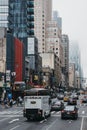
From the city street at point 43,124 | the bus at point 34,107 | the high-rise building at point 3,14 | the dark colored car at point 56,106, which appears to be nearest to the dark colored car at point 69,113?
the city street at point 43,124

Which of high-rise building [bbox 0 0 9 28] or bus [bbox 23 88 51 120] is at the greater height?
high-rise building [bbox 0 0 9 28]

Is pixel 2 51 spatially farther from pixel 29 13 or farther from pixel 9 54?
pixel 29 13

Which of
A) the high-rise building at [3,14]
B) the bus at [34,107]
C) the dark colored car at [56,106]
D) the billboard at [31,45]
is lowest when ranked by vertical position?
the dark colored car at [56,106]

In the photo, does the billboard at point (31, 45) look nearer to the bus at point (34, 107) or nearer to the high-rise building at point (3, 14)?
the high-rise building at point (3, 14)

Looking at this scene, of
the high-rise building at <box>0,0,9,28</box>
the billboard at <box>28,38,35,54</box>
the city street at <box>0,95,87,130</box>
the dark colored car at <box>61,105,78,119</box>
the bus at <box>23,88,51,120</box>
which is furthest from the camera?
the high-rise building at <box>0,0,9,28</box>

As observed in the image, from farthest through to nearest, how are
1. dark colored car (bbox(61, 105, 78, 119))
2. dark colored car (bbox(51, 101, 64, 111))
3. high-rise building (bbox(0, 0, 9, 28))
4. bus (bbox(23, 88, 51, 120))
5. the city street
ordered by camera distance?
high-rise building (bbox(0, 0, 9, 28)), dark colored car (bbox(51, 101, 64, 111)), dark colored car (bbox(61, 105, 78, 119)), bus (bbox(23, 88, 51, 120)), the city street

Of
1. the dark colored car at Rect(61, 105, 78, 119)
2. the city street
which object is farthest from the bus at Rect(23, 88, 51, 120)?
the dark colored car at Rect(61, 105, 78, 119)

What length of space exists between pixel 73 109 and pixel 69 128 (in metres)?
12.3

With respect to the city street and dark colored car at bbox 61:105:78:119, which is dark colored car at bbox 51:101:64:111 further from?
the city street

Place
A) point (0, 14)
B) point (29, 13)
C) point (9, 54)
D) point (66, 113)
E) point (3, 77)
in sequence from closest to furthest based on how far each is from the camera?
point (66, 113) < point (3, 77) < point (9, 54) < point (0, 14) < point (29, 13)

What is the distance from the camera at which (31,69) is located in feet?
500

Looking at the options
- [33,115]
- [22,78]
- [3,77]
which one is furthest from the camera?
[22,78]

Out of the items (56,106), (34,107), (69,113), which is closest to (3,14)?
(56,106)

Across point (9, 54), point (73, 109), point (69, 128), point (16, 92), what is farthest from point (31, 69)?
point (69, 128)
